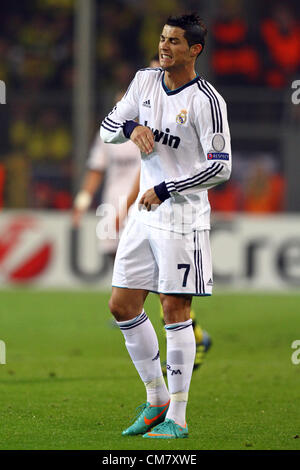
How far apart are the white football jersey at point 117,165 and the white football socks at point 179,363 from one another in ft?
15.8

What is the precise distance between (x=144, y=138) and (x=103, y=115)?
11276 millimetres

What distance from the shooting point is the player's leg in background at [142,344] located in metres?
5.45

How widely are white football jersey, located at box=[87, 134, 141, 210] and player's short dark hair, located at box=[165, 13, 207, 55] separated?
4.74 metres

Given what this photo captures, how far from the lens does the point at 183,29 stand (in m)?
5.28

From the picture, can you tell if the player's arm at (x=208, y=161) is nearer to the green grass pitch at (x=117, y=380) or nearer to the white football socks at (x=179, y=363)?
the white football socks at (x=179, y=363)

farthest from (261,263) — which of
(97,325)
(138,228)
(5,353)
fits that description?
(138,228)

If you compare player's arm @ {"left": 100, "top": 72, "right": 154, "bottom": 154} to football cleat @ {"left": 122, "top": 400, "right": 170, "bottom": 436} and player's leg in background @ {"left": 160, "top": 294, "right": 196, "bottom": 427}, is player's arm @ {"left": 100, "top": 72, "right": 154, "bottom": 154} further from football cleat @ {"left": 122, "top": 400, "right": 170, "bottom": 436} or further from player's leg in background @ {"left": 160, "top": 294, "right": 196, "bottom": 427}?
football cleat @ {"left": 122, "top": 400, "right": 170, "bottom": 436}

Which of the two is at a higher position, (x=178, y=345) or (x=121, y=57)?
(x=121, y=57)

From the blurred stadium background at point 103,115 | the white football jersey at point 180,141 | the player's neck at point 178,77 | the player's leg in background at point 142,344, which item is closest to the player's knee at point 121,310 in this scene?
the player's leg in background at point 142,344

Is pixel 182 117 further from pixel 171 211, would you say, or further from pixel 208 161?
pixel 171 211

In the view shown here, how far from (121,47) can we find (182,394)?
14.1 metres

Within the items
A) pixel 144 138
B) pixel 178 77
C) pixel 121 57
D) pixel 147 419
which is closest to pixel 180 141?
pixel 144 138

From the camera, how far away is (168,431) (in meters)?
5.20

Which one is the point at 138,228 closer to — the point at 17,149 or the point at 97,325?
the point at 97,325
